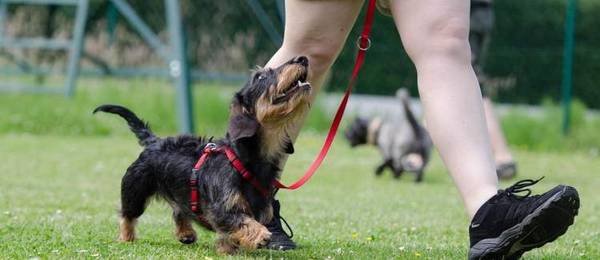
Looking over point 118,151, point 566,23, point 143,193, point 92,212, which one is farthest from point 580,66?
point 143,193

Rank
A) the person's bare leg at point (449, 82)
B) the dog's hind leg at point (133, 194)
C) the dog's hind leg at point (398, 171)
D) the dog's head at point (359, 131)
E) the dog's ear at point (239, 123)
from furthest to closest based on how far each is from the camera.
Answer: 1. the dog's head at point (359, 131)
2. the dog's hind leg at point (398, 171)
3. the dog's hind leg at point (133, 194)
4. the dog's ear at point (239, 123)
5. the person's bare leg at point (449, 82)

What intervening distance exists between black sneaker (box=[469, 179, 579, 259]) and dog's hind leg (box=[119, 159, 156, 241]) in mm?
1488

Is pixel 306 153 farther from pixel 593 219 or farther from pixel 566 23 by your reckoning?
pixel 593 219

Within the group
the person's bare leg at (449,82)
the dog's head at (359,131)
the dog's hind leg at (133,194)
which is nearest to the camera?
the person's bare leg at (449,82)

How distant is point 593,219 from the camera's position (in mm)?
6371

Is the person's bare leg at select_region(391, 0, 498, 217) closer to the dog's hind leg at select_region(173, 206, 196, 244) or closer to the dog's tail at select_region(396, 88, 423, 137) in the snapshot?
the dog's hind leg at select_region(173, 206, 196, 244)

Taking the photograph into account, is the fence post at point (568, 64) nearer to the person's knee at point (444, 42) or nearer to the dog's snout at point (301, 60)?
the person's knee at point (444, 42)

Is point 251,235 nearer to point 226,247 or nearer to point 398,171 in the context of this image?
point 226,247

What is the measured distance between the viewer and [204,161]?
14.4ft

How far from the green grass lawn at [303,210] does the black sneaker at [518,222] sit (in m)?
0.49

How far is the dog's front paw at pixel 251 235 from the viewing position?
160 inches

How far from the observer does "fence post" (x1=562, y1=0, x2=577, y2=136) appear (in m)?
13.0

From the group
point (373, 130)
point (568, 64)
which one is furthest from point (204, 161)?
point (568, 64)

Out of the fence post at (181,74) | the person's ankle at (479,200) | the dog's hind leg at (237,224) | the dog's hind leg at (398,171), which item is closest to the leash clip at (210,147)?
the dog's hind leg at (237,224)
